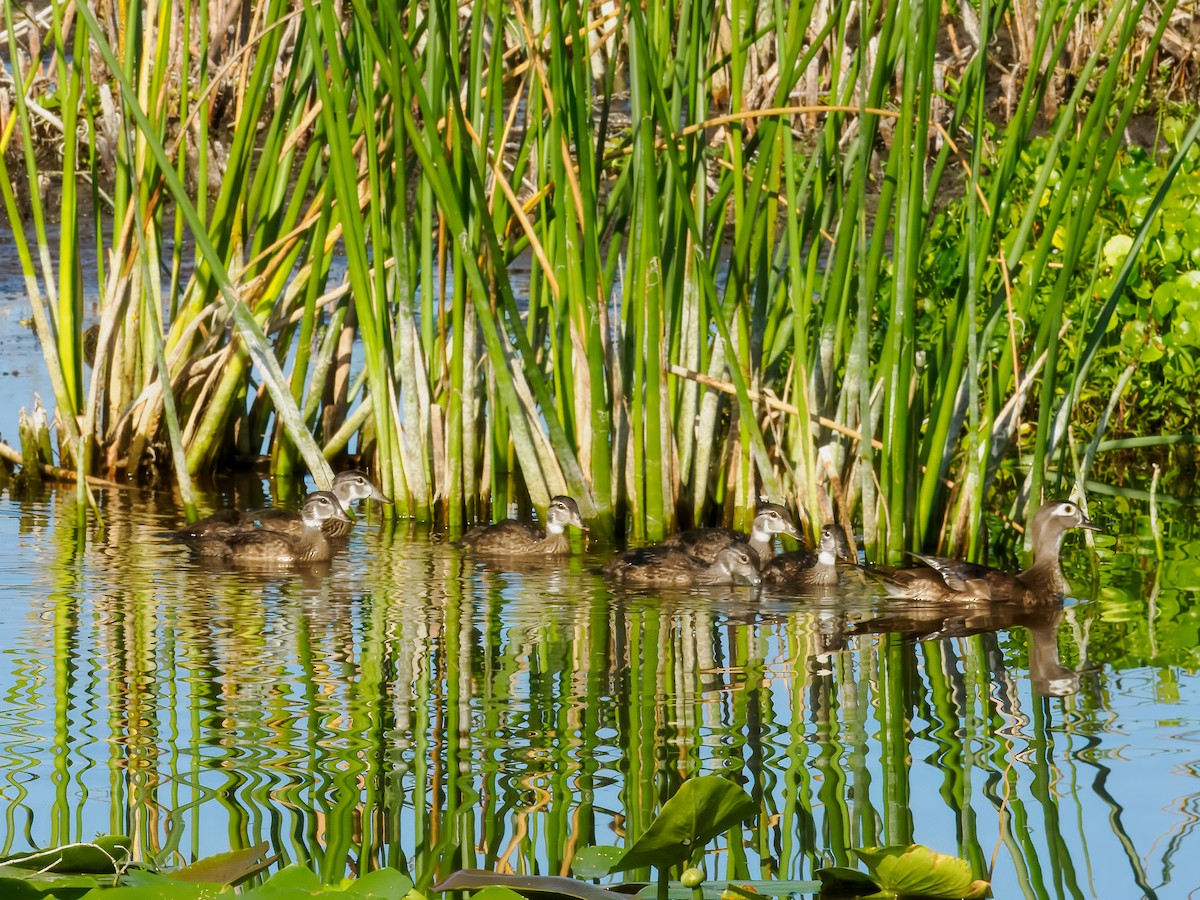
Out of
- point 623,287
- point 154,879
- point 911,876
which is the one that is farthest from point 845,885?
point 623,287

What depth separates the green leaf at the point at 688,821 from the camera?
3.58 metres

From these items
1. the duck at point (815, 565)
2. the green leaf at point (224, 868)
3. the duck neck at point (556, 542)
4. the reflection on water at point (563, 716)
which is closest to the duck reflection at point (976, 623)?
the reflection on water at point (563, 716)

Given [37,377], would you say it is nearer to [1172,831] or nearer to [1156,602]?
[1156,602]

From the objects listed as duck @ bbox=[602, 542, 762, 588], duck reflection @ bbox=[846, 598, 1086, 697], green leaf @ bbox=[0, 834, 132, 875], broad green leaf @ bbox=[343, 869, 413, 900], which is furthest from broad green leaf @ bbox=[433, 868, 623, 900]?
duck @ bbox=[602, 542, 762, 588]

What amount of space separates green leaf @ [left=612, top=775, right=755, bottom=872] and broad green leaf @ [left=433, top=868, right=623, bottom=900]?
73 mm

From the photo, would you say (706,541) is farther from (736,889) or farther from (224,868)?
(224,868)

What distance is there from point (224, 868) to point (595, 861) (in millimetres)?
727

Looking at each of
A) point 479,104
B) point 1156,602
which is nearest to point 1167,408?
point 1156,602

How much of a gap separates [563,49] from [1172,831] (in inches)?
158

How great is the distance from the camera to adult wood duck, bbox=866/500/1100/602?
7188 millimetres

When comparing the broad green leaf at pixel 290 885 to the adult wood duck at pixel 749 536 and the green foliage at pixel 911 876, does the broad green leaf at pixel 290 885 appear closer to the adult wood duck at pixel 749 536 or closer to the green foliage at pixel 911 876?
the green foliage at pixel 911 876

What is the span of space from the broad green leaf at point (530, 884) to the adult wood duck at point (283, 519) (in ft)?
14.3

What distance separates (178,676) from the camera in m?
5.80

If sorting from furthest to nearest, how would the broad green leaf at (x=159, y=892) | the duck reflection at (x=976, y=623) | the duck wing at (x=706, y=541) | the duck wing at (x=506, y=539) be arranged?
1. the duck wing at (x=506, y=539)
2. the duck wing at (x=706, y=541)
3. the duck reflection at (x=976, y=623)
4. the broad green leaf at (x=159, y=892)
